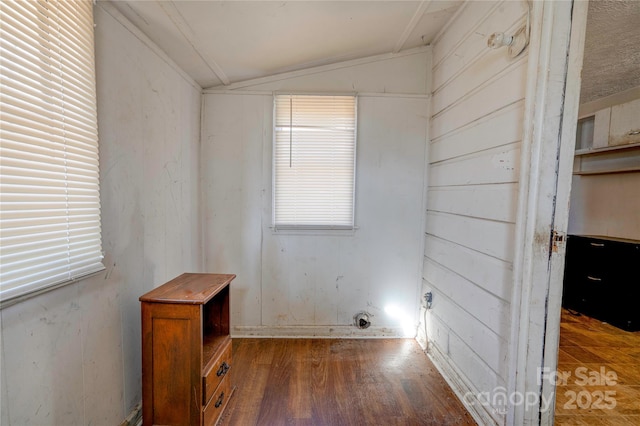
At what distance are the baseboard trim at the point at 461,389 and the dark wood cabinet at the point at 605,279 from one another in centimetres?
211

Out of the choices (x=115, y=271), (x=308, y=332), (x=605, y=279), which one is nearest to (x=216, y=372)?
(x=115, y=271)

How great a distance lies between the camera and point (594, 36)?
1.87 m

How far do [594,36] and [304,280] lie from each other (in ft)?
9.54

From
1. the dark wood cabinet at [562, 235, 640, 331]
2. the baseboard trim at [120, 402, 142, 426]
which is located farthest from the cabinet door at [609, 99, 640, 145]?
the baseboard trim at [120, 402, 142, 426]

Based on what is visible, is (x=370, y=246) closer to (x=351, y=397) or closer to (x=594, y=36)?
(x=351, y=397)

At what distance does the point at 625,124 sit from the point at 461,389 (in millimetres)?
3115

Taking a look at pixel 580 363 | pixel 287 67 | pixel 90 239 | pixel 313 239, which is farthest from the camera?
pixel 313 239

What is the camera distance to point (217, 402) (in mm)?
1451

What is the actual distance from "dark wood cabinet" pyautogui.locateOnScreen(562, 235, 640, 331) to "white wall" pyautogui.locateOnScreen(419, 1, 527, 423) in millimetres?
2064

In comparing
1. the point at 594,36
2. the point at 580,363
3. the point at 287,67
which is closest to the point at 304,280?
the point at 287,67

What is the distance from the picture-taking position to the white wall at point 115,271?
90cm

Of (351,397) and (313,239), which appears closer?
(351,397)

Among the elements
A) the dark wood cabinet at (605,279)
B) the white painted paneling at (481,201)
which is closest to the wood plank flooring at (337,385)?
the white painted paneling at (481,201)

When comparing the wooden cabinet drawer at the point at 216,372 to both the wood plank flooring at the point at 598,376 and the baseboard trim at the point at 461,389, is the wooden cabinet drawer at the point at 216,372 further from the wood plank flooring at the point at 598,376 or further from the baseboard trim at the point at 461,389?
the wood plank flooring at the point at 598,376
